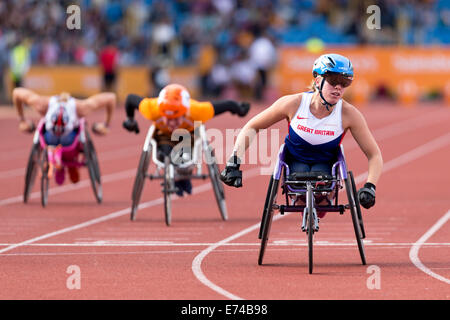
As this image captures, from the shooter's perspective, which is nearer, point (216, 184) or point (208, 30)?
point (216, 184)

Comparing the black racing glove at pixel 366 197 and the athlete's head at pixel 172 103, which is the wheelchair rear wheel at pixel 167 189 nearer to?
the athlete's head at pixel 172 103

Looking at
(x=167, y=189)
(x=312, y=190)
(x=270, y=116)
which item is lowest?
(x=167, y=189)

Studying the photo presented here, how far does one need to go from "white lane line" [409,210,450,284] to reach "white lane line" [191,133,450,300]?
5.59 ft

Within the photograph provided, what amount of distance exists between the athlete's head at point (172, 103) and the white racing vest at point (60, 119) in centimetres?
205

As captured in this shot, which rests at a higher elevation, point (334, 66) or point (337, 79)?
point (334, 66)

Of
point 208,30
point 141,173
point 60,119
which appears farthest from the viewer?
point 208,30

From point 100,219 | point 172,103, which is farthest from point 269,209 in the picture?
point 100,219

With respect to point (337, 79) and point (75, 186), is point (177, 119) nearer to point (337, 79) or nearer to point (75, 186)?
point (337, 79)

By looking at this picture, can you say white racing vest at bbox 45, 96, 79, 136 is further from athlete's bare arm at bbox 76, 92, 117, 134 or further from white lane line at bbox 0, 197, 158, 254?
white lane line at bbox 0, 197, 158, 254

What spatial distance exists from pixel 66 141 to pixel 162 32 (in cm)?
2467

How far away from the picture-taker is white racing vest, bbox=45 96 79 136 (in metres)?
15.7

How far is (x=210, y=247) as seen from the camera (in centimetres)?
1205

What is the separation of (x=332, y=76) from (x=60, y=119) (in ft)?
20.3

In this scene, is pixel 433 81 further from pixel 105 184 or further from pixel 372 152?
pixel 372 152
